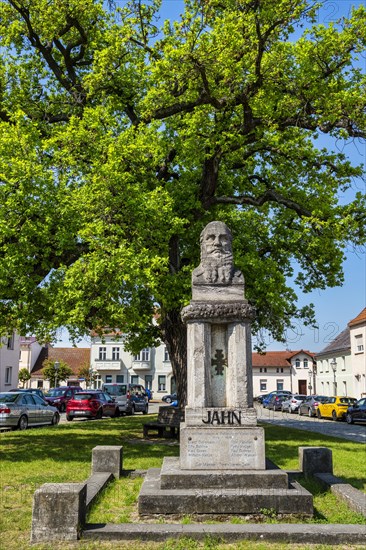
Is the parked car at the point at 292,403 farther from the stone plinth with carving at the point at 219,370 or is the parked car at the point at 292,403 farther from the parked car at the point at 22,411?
the stone plinth with carving at the point at 219,370

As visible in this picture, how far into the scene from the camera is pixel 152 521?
7.09 m

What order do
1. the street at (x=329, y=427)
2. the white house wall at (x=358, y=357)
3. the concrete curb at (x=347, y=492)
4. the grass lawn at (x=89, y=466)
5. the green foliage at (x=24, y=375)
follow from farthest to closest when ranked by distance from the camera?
the green foliage at (x=24, y=375) < the white house wall at (x=358, y=357) < the street at (x=329, y=427) < the concrete curb at (x=347, y=492) < the grass lawn at (x=89, y=466)

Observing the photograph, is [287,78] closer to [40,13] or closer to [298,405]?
[40,13]

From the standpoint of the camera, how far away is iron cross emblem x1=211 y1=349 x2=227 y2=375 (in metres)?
8.89

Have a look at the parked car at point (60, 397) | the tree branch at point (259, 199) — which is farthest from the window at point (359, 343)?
the tree branch at point (259, 199)

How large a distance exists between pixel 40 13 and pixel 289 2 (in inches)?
312

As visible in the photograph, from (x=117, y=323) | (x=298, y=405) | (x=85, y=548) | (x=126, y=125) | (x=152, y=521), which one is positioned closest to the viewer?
(x=85, y=548)

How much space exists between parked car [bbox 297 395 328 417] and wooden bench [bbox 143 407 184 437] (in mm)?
20060

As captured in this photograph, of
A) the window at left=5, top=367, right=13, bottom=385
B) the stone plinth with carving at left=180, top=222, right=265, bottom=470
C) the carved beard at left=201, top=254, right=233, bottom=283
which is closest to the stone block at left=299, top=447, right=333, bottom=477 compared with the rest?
the stone plinth with carving at left=180, top=222, right=265, bottom=470

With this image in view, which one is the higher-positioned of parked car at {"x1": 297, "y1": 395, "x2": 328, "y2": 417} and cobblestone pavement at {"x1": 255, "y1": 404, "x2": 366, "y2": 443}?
parked car at {"x1": 297, "y1": 395, "x2": 328, "y2": 417}

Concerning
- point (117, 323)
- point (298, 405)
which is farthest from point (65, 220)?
point (298, 405)

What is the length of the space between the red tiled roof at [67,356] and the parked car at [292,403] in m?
33.7

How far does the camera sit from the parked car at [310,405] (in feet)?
118

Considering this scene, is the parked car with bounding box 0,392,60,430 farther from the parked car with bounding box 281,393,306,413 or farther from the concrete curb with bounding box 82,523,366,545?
the parked car with bounding box 281,393,306,413
